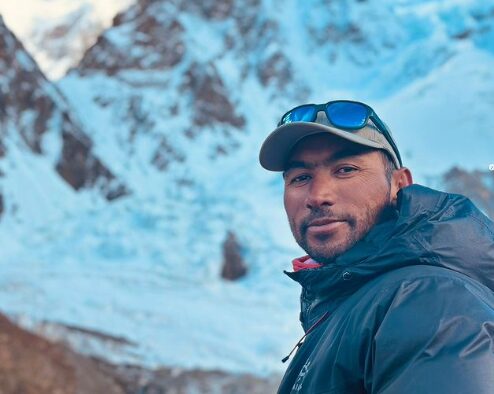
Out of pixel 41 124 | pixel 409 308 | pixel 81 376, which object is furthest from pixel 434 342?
pixel 41 124

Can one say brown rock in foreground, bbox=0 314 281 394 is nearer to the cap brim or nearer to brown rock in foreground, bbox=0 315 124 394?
brown rock in foreground, bbox=0 315 124 394

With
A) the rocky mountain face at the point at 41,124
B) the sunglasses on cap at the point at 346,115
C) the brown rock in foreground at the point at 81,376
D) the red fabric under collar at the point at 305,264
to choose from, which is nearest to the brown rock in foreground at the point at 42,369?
the brown rock in foreground at the point at 81,376

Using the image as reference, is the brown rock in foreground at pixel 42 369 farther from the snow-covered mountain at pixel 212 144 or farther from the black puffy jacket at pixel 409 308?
the black puffy jacket at pixel 409 308

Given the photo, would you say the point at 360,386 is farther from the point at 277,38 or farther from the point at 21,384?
the point at 277,38

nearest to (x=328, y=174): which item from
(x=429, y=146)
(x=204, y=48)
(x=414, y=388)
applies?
(x=414, y=388)

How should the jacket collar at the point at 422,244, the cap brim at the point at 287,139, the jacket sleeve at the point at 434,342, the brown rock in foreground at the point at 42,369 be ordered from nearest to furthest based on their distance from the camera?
the jacket sleeve at the point at 434,342, the jacket collar at the point at 422,244, the cap brim at the point at 287,139, the brown rock in foreground at the point at 42,369

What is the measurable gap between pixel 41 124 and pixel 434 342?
26951 millimetres

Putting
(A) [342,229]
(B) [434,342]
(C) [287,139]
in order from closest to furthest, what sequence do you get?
(B) [434,342], (A) [342,229], (C) [287,139]

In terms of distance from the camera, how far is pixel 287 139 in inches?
75.3

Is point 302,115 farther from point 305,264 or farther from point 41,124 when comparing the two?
point 41,124

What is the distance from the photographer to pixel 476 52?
4722 centimetres

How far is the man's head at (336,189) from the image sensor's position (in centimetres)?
180

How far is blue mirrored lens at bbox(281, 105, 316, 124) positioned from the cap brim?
0.11 ft

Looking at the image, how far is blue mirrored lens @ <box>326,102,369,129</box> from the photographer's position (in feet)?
5.90
